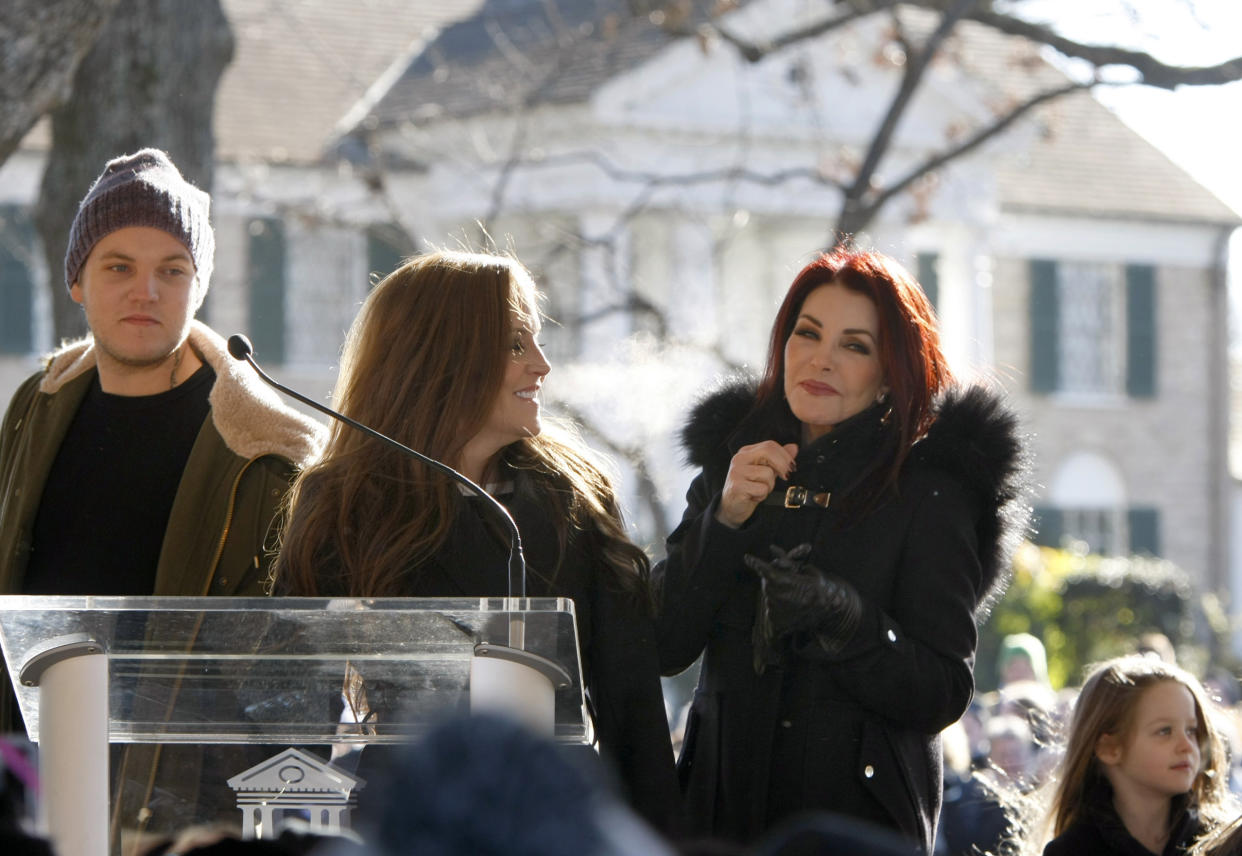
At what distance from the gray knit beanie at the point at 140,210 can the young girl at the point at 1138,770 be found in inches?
87.5

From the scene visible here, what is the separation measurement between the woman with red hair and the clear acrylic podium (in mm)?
715

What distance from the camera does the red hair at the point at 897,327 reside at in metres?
3.28

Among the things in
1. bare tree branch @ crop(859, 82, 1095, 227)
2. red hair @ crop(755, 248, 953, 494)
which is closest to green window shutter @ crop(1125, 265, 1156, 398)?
bare tree branch @ crop(859, 82, 1095, 227)

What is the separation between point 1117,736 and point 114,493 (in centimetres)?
231

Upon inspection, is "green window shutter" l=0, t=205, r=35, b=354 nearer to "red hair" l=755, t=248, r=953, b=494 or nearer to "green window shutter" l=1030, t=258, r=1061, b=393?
"green window shutter" l=1030, t=258, r=1061, b=393

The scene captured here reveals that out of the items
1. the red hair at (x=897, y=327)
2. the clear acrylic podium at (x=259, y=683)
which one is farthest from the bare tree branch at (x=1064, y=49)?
the clear acrylic podium at (x=259, y=683)

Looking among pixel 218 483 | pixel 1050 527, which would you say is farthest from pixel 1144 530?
pixel 218 483

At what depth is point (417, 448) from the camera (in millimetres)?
3221

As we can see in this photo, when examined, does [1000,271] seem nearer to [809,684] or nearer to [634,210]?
[634,210]

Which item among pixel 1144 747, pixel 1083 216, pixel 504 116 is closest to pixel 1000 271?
pixel 1083 216

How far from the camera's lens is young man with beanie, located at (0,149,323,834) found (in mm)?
3432

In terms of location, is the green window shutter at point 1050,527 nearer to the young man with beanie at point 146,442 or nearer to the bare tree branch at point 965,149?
the bare tree branch at point 965,149

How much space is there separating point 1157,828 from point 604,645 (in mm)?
1654

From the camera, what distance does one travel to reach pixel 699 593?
3250mm
